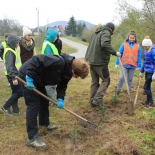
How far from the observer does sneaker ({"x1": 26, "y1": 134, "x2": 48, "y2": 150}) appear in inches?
129

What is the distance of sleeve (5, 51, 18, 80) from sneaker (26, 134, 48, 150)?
4.16 feet

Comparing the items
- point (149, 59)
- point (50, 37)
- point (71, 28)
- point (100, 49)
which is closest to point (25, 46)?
point (50, 37)

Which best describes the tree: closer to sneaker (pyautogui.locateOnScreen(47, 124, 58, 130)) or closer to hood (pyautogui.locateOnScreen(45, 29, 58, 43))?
hood (pyautogui.locateOnScreen(45, 29, 58, 43))

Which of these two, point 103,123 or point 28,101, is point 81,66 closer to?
point 28,101

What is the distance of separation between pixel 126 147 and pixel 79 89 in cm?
379

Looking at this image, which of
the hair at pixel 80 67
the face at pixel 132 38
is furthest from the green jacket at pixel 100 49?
the hair at pixel 80 67

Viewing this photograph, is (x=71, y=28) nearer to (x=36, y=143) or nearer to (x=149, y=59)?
(x=149, y=59)

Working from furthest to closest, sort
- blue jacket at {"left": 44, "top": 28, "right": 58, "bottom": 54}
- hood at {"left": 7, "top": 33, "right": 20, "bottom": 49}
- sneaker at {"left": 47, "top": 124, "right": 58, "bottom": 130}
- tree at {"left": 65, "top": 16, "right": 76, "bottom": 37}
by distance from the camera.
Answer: tree at {"left": 65, "top": 16, "right": 76, "bottom": 37} < blue jacket at {"left": 44, "top": 28, "right": 58, "bottom": 54} < hood at {"left": 7, "top": 33, "right": 20, "bottom": 49} < sneaker at {"left": 47, "top": 124, "right": 58, "bottom": 130}

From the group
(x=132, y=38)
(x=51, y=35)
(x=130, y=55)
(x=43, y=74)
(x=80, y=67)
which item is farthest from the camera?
(x=130, y=55)

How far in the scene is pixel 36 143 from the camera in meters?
3.28

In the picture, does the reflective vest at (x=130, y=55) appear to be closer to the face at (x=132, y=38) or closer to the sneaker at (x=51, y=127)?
the face at (x=132, y=38)

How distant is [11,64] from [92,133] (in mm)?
1937

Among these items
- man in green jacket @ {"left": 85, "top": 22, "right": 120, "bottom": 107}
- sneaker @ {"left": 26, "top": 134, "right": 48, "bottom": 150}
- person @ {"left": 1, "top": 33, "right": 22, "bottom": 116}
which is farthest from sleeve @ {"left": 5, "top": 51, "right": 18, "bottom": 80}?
man in green jacket @ {"left": 85, "top": 22, "right": 120, "bottom": 107}

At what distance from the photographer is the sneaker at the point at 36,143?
10.7 feet
